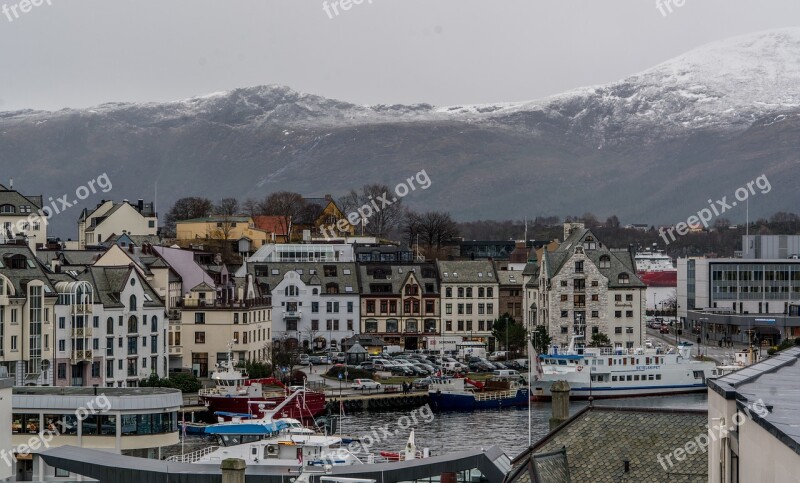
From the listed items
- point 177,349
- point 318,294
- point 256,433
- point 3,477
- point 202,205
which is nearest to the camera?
point 3,477

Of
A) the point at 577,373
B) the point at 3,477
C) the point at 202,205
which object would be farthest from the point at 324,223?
the point at 3,477

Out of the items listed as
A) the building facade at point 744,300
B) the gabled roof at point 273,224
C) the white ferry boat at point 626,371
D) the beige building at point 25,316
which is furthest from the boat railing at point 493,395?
the gabled roof at point 273,224

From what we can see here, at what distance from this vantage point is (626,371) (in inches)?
3748

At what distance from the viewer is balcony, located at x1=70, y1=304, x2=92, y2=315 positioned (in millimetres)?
70375

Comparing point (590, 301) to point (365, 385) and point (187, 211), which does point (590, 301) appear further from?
point (187, 211)

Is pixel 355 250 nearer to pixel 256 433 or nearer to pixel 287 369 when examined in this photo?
pixel 287 369

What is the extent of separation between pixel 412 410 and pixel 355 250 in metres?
47.4

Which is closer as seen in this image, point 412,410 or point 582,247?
point 412,410

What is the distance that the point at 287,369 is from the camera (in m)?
88.8

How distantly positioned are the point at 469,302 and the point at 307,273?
12.6 meters

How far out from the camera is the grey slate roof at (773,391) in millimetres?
12672

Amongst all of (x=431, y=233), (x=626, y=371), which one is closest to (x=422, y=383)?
(x=626, y=371)

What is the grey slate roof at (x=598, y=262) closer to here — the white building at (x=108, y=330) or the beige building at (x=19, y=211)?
the beige building at (x=19, y=211)

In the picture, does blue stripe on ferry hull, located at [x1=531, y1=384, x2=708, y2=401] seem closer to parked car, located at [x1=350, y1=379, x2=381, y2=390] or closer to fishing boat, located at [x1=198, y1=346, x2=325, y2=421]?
parked car, located at [x1=350, y1=379, x2=381, y2=390]
